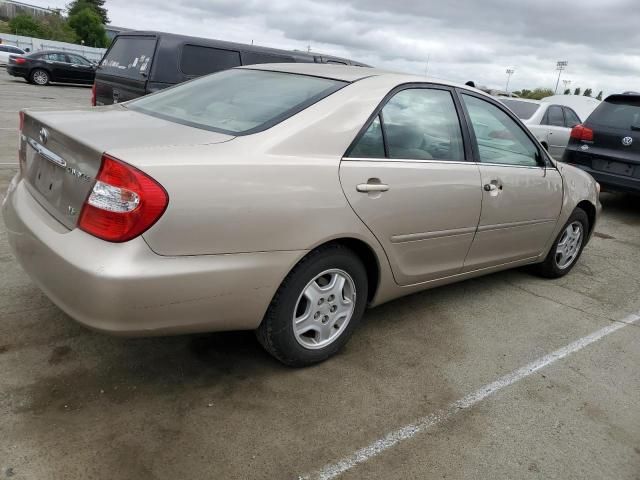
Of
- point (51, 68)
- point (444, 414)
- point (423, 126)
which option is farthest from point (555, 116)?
point (51, 68)

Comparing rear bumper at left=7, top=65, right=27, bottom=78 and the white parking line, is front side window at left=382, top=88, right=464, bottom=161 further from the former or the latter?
rear bumper at left=7, top=65, right=27, bottom=78

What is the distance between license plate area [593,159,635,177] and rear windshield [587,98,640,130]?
0.49 m

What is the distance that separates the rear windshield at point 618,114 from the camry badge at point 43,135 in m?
7.15

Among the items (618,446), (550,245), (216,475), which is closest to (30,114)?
(216,475)

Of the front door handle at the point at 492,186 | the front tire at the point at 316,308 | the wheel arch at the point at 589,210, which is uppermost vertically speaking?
the front door handle at the point at 492,186

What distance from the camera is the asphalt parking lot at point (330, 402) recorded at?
2.24 metres

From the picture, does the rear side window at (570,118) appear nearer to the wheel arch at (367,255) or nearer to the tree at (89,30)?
the wheel arch at (367,255)

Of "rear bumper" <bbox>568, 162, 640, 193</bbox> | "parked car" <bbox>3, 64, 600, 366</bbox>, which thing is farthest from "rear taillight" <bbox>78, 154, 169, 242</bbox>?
"rear bumper" <bbox>568, 162, 640, 193</bbox>

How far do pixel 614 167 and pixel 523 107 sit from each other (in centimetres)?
365

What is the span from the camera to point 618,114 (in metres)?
7.42

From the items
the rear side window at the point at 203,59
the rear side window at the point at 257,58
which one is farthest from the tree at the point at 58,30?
the rear side window at the point at 203,59

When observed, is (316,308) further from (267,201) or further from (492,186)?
(492,186)

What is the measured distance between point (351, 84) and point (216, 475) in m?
2.07

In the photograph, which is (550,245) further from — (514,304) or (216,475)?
(216,475)
